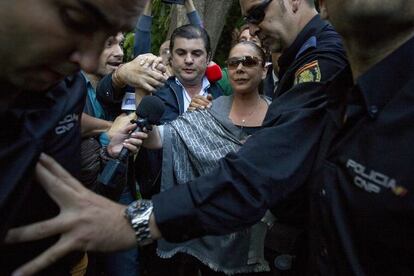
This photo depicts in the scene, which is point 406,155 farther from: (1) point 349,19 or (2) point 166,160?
(2) point 166,160

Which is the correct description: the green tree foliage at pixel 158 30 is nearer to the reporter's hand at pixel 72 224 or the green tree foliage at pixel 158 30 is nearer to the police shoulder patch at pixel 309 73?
the police shoulder patch at pixel 309 73

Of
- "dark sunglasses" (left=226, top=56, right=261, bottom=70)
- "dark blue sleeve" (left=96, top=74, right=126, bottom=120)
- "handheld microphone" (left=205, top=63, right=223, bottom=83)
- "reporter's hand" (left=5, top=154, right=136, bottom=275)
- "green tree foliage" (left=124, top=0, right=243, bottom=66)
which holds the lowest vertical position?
"green tree foliage" (left=124, top=0, right=243, bottom=66)

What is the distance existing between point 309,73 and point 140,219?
3.30 ft

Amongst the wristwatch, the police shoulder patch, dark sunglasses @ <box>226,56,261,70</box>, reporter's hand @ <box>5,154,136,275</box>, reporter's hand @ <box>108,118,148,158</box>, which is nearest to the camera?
reporter's hand @ <box>5,154,136,275</box>

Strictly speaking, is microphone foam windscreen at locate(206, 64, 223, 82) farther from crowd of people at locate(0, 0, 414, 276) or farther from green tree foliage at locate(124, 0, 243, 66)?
green tree foliage at locate(124, 0, 243, 66)

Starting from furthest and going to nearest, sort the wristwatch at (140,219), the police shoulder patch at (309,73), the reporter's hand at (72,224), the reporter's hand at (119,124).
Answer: the reporter's hand at (119,124) → the police shoulder patch at (309,73) → the wristwatch at (140,219) → the reporter's hand at (72,224)

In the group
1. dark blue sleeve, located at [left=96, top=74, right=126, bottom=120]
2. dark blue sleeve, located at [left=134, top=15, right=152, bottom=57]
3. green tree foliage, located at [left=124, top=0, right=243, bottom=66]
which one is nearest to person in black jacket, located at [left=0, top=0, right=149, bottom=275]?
dark blue sleeve, located at [left=96, top=74, right=126, bottom=120]

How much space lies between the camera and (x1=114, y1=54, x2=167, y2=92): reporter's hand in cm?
294

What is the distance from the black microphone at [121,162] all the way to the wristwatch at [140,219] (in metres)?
0.40

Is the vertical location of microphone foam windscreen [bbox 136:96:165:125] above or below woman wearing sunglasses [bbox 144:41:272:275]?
above

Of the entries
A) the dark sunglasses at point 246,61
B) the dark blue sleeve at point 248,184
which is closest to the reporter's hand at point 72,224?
the dark blue sleeve at point 248,184

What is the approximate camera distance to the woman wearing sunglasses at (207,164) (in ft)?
10.5

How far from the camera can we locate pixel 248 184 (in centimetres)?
200

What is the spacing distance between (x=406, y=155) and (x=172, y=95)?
245cm
